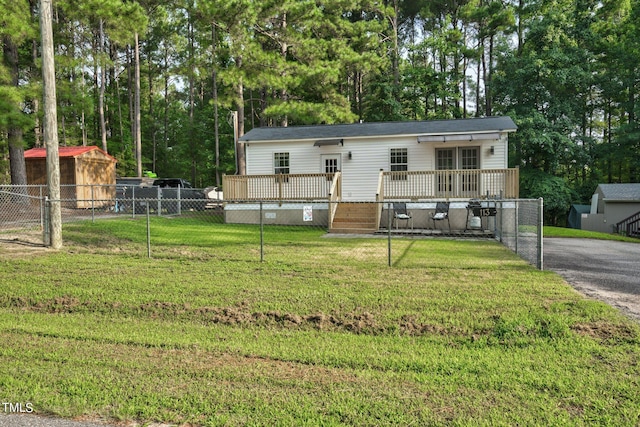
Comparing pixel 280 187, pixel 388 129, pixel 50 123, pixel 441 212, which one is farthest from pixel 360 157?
pixel 50 123

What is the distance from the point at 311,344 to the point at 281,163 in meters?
14.0

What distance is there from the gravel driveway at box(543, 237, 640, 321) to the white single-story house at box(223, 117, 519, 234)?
3.72 m

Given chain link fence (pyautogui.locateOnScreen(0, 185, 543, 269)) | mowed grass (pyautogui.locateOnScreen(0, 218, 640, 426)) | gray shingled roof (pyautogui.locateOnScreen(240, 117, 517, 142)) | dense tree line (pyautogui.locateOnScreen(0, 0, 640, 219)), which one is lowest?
mowed grass (pyautogui.locateOnScreen(0, 218, 640, 426))

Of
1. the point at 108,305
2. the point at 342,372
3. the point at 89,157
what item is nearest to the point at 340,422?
the point at 342,372

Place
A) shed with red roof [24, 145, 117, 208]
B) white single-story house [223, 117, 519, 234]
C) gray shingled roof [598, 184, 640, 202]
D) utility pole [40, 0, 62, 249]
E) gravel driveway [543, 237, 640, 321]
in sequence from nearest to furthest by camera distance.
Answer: gravel driveway [543, 237, 640, 321] → utility pole [40, 0, 62, 249] → white single-story house [223, 117, 519, 234] → shed with red roof [24, 145, 117, 208] → gray shingled roof [598, 184, 640, 202]

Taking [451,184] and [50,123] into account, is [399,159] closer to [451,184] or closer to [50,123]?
[451,184]

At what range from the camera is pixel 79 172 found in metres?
19.0

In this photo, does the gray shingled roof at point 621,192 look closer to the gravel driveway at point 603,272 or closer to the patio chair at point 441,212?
the gravel driveway at point 603,272

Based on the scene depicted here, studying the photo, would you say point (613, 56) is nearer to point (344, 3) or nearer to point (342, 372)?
point (344, 3)

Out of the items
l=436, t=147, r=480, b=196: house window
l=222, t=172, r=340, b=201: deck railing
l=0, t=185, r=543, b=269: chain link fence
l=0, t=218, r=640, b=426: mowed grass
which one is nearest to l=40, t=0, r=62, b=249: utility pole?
l=0, t=185, r=543, b=269: chain link fence

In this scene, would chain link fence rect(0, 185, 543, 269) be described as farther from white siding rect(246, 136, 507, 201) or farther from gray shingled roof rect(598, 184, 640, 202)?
gray shingled roof rect(598, 184, 640, 202)

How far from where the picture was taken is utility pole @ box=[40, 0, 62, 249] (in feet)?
30.7

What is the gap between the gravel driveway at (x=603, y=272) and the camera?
598cm

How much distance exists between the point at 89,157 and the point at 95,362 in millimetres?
18149
